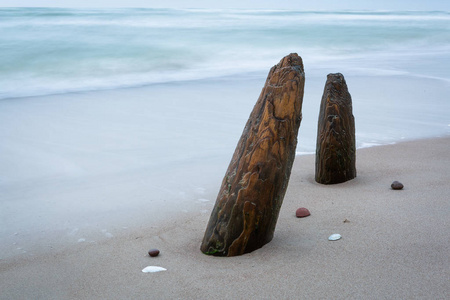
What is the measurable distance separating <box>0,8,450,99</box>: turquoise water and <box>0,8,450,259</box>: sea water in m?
0.06

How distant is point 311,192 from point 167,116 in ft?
13.0

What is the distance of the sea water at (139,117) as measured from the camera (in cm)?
383

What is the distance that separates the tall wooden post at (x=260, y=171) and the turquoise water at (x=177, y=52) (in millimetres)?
8354

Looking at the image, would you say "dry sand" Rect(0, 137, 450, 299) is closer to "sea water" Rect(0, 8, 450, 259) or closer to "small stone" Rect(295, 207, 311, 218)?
"small stone" Rect(295, 207, 311, 218)

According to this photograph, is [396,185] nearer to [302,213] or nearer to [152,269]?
[302,213]

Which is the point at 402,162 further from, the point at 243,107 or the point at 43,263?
the point at 243,107

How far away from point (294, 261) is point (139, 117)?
519 centimetres

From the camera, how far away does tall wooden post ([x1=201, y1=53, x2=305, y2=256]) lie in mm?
2549

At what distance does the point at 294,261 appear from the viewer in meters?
2.49

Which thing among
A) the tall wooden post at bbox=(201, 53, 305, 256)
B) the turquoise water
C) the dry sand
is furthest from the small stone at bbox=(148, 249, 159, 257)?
the turquoise water

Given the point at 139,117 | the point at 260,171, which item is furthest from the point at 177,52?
the point at 260,171

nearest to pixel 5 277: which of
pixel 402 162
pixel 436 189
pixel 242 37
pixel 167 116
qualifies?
pixel 436 189

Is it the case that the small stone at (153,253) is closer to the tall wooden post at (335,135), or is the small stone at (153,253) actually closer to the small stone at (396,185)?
the tall wooden post at (335,135)

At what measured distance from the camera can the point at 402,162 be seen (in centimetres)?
447
